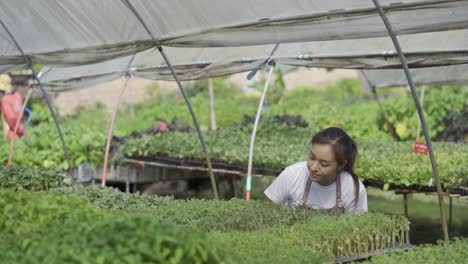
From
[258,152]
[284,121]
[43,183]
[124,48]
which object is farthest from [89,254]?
[284,121]

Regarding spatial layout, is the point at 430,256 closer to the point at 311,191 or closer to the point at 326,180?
the point at 326,180

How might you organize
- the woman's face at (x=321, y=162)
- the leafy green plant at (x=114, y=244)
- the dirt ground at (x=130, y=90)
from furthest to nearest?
the dirt ground at (x=130, y=90), the woman's face at (x=321, y=162), the leafy green plant at (x=114, y=244)

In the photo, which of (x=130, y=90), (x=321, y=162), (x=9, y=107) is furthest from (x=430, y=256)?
(x=130, y=90)

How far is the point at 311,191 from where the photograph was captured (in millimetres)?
5195

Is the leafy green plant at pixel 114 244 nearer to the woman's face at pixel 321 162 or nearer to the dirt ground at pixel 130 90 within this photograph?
the woman's face at pixel 321 162

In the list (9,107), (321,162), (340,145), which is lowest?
(321,162)

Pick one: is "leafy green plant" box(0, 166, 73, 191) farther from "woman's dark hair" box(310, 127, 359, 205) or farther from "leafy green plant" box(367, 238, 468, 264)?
"leafy green plant" box(367, 238, 468, 264)

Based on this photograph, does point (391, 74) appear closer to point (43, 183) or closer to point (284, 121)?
point (284, 121)

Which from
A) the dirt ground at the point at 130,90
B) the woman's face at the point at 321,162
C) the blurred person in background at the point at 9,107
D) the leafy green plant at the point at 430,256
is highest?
the dirt ground at the point at 130,90

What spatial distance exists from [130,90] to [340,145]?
1479cm

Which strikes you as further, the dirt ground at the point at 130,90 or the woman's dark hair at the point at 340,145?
the dirt ground at the point at 130,90

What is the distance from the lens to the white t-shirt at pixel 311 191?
16.9 ft

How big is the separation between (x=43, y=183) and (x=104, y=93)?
19.3 metres

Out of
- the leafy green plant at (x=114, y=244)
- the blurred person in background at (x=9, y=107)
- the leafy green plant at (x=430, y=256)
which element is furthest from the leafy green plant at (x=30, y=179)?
the blurred person in background at (x=9, y=107)
